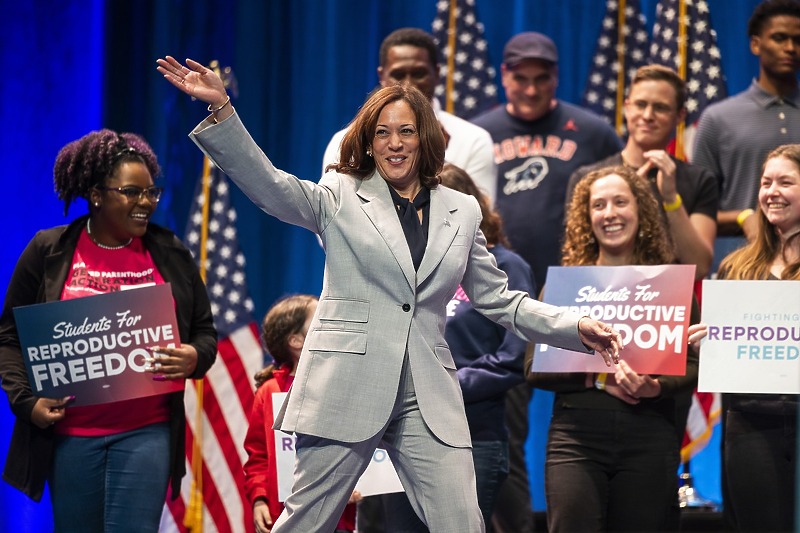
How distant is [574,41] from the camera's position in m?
8.17

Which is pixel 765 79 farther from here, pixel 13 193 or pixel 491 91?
pixel 13 193

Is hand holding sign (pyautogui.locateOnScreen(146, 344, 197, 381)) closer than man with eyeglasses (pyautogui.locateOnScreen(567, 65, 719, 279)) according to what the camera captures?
Yes

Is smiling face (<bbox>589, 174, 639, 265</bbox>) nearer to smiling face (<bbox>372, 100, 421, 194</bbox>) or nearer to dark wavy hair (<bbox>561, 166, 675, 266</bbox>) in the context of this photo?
dark wavy hair (<bbox>561, 166, 675, 266</bbox>)

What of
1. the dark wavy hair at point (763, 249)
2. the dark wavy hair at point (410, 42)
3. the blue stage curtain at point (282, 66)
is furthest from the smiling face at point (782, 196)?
the blue stage curtain at point (282, 66)

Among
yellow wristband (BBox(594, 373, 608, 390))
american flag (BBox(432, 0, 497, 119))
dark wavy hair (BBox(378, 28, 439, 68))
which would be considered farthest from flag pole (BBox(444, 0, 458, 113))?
yellow wristband (BBox(594, 373, 608, 390))

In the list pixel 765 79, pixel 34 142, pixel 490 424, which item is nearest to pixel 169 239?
pixel 490 424

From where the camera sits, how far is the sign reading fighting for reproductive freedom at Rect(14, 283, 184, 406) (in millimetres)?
4289

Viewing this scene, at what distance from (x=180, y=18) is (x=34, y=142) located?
185 cm

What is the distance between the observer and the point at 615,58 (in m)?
7.90

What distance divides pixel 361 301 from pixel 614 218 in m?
1.65

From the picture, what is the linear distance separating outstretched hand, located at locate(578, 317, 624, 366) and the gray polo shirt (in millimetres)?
2520

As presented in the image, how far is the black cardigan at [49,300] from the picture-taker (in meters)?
4.29

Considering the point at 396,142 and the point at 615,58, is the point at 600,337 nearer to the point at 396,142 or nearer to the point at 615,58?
the point at 396,142

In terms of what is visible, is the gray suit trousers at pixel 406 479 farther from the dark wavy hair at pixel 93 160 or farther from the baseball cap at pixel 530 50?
the baseball cap at pixel 530 50
